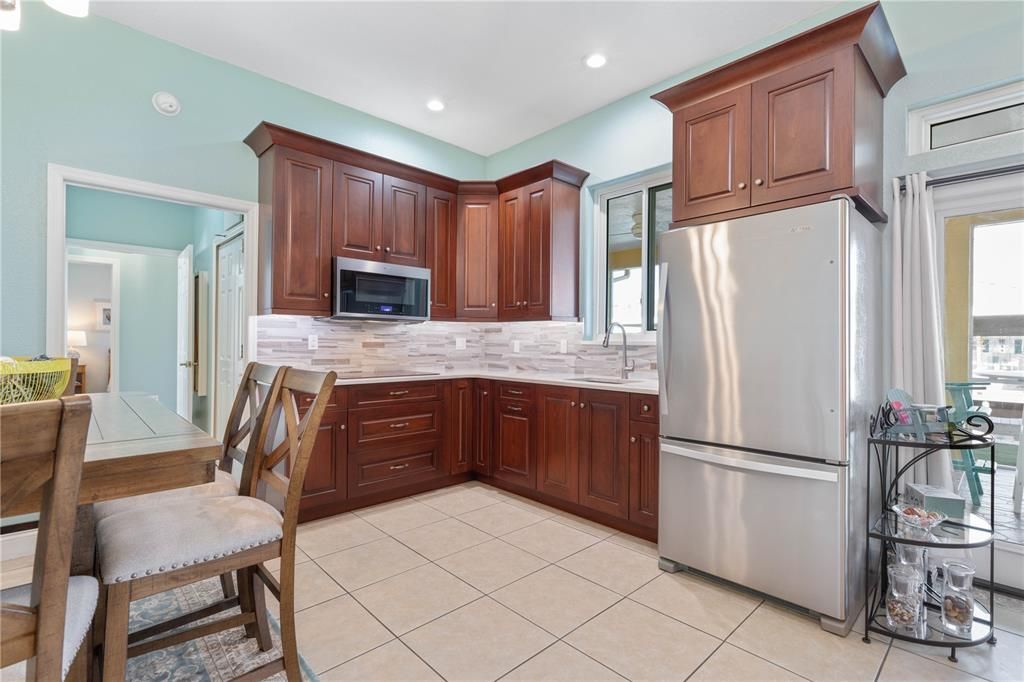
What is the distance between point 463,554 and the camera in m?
2.72

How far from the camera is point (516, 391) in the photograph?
3746 millimetres

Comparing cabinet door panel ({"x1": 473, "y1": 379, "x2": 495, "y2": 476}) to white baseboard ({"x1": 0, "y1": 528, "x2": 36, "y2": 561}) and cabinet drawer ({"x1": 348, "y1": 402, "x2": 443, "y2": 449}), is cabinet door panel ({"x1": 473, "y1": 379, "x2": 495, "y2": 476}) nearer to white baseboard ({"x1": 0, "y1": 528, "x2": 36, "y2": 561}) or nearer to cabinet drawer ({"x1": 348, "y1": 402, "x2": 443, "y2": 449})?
cabinet drawer ({"x1": 348, "y1": 402, "x2": 443, "y2": 449})

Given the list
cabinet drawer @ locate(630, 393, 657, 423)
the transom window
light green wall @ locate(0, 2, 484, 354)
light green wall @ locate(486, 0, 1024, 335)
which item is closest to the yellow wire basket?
light green wall @ locate(0, 2, 484, 354)

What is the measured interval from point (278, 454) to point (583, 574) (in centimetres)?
160

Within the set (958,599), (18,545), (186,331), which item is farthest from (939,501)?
(186,331)

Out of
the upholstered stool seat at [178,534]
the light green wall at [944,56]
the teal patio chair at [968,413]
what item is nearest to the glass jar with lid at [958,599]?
the teal patio chair at [968,413]

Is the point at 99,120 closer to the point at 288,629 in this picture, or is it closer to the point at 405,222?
the point at 405,222

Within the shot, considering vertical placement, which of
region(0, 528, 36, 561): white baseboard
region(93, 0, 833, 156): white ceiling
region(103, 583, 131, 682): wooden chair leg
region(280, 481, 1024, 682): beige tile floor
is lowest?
region(280, 481, 1024, 682): beige tile floor

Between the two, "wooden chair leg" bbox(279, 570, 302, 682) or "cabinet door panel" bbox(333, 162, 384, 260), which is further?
"cabinet door panel" bbox(333, 162, 384, 260)

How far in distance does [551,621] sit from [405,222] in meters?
3.03

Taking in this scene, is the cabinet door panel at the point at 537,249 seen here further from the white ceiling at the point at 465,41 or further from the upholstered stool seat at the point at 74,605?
the upholstered stool seat at the point at 74,605

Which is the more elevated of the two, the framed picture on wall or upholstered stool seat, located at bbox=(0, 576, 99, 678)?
the framed picture on wall

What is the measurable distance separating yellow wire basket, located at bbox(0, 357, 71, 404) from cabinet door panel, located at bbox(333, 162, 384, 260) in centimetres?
228

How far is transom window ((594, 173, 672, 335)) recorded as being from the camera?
3697 mm
